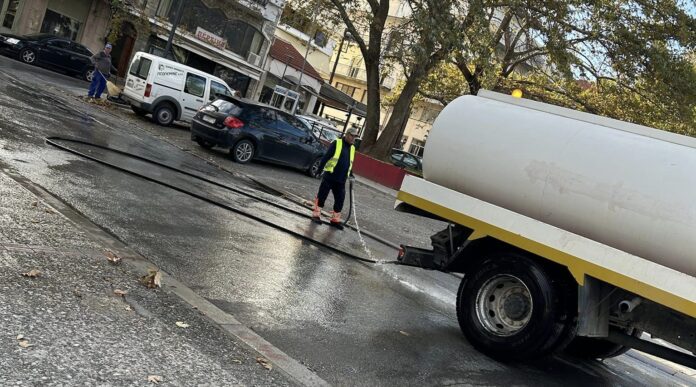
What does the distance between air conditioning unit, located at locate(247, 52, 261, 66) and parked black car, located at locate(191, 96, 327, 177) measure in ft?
82.7

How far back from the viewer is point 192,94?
1884cm

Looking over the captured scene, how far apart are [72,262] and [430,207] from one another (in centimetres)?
356

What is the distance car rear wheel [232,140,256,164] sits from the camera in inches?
614

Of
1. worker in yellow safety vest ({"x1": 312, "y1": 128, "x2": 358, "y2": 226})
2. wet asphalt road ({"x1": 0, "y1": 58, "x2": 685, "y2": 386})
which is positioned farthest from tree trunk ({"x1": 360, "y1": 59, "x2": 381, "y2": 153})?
wet asphalt road ({"x1": 0, "y1": 58, "x2": 685, "y2": 386})

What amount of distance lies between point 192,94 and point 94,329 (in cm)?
1552

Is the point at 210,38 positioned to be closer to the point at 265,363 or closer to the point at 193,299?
the point at 193,299

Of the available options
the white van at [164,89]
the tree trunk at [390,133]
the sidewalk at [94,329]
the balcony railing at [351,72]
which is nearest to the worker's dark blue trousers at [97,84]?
the white van at [164,89]

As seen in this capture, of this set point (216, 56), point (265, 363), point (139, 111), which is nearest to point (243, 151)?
point (139, 111)

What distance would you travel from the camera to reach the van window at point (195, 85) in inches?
734

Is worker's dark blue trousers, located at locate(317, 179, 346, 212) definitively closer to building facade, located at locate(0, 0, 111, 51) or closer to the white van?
the white van

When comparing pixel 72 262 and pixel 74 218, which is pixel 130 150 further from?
pixel 72 262

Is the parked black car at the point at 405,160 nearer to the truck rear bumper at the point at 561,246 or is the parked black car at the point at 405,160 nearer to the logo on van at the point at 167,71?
the logo on van at the point at 167,71

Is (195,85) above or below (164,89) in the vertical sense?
above

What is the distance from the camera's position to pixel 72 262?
515 cm
